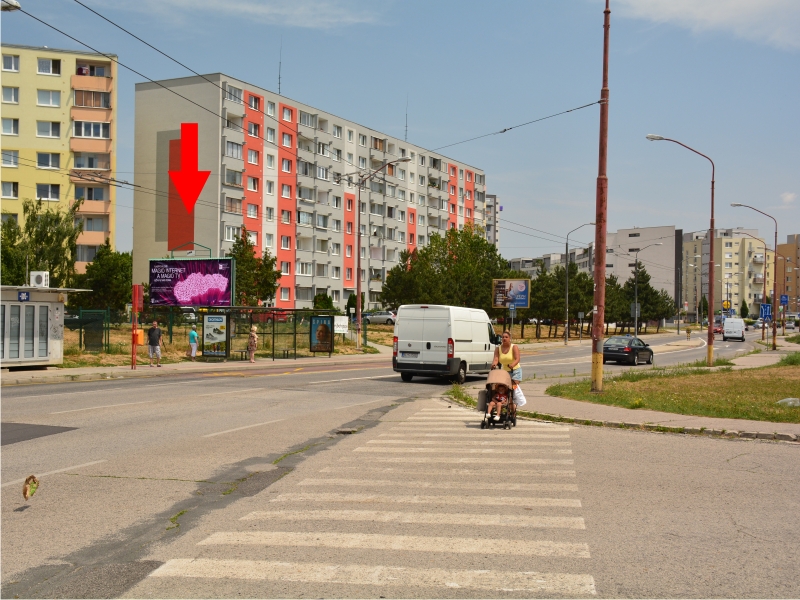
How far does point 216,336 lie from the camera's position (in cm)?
3753

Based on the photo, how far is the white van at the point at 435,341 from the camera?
2430 cm

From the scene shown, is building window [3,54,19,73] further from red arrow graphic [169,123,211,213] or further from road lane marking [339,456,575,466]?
road lane marking [339,456,575,466]

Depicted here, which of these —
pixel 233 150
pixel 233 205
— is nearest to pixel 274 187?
pixel 233 205

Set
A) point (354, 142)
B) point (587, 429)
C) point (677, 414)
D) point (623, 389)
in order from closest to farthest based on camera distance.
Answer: point (587, 429), point (677, 414), point (623, 389), point (354, 142)

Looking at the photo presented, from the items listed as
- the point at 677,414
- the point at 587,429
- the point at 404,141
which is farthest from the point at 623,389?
the point at 404,141

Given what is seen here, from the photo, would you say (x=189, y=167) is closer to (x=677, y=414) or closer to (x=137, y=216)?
(x=137, y=216)

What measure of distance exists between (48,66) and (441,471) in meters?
72.7

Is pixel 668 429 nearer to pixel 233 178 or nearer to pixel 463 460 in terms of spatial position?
pixel 463 460

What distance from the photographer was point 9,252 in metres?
54.4

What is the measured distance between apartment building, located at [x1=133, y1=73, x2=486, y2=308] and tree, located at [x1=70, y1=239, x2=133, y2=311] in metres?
4.77

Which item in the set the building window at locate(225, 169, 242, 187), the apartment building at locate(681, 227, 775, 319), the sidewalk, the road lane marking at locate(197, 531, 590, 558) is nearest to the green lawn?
the road lane marking at locate(197, 531, 590, 558)

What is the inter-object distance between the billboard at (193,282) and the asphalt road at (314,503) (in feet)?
82.0

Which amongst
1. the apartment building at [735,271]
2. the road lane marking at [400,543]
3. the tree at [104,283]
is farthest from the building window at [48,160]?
the apartment building at [735,271]

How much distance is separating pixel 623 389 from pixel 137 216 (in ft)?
206
